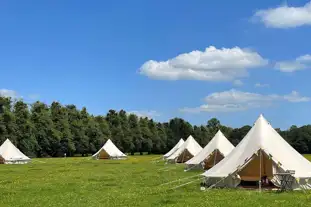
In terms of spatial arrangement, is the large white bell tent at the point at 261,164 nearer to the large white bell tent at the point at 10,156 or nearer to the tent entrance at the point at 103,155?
the large white bell tent at the point at 10,156

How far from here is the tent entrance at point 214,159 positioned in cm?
4197

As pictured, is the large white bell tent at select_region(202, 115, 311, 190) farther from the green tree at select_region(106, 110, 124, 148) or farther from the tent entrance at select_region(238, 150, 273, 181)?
the green tree at select_region(106, 110, 124, 148)

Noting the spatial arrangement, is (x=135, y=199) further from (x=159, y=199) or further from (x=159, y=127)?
(x=159, y=127)

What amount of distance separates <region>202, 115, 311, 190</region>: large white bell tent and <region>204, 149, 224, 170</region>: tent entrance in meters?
15.9

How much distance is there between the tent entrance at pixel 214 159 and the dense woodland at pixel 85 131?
5933 cm

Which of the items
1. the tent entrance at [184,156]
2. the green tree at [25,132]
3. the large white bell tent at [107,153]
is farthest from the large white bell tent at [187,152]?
the green tree at [25,132]

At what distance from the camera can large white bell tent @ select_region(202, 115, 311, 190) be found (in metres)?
24.0

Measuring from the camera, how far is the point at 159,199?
19375 mm

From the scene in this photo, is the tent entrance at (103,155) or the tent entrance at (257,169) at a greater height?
the tent entrance at (103,155)

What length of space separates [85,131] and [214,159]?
227 ft

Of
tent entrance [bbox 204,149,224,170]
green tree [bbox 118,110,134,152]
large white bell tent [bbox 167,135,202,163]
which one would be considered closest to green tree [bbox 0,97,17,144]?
green tree [bbox 118,110,134,152]

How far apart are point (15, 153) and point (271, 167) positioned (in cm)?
4871

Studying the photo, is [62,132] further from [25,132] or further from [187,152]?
[187,152]

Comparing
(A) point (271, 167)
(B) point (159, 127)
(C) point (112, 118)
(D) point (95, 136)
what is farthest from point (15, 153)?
(B) point (159, 127)
